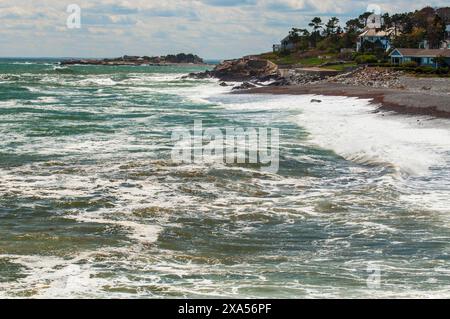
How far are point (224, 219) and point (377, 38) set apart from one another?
10263 cm

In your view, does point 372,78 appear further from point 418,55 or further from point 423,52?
point 423,52

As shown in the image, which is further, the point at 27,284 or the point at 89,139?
the point at 89,139

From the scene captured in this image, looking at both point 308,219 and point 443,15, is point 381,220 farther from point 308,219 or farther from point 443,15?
point 443,15

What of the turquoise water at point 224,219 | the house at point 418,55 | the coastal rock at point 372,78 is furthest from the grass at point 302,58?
the turquoise water at point 224,219

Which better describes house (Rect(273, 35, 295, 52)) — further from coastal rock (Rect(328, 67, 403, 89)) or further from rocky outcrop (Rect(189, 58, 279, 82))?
coastal rock (Rect(328, 67, 403, 89))

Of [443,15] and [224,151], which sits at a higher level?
[443,15]

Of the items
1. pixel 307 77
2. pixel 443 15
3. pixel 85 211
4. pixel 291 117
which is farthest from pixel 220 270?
pixel 443 15

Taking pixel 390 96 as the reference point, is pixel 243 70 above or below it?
above

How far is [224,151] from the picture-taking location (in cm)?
2936

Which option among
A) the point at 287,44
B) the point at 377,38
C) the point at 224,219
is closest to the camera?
the point at 224,219

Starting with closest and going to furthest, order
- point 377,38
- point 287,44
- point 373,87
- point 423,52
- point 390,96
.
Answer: point 390,96, point 373,87, point 423,52, point 377,38, point 287,44

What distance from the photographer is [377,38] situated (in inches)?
4557

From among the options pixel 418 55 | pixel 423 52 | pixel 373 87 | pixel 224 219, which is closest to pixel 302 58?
pixel 423 52
